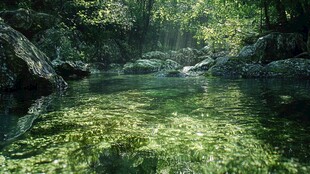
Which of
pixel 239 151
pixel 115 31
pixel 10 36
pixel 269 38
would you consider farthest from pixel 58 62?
pixel 115 31

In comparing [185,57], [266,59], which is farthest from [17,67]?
[185,57]

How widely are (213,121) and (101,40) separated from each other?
3372 cm

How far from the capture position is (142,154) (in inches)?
151

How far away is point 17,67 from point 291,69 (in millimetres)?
13486

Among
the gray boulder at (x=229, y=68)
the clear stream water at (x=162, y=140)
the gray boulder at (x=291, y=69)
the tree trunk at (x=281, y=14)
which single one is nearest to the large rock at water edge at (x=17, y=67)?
the clear stream water at (x=162, y=140)

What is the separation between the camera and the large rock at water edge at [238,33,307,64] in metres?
18.8

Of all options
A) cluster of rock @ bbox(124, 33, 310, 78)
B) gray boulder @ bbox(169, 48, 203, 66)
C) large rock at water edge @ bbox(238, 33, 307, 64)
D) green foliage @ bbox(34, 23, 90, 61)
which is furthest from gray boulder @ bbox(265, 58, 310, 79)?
gray boulder @ bbox(169, 48, 203, 66)

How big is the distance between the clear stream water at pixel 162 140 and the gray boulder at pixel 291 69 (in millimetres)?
8888

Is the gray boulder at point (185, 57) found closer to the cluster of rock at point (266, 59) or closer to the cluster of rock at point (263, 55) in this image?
the cluster of rock at point (266, 59)

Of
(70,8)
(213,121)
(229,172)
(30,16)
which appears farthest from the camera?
(70,8)

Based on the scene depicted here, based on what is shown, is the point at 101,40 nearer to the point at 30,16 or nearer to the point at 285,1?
the point at 30,16

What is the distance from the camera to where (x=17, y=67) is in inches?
411

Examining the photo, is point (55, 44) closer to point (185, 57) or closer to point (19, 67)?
point (19, 67)

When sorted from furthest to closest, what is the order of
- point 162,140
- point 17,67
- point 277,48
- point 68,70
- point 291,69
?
point 68,70, point 277,48, point 291,69, point 17,67, point 162,140
